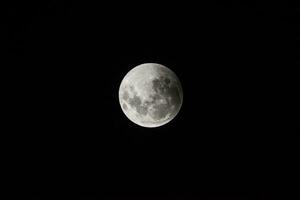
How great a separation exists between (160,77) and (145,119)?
673 millimetres

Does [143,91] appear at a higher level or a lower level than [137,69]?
lower

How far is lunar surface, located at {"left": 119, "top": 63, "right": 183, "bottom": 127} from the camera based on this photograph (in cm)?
529

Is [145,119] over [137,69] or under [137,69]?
under

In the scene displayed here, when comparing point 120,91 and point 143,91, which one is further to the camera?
point 120,91

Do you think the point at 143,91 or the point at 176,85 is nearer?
the point at 143,91

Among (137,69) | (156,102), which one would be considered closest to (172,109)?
(156,102)

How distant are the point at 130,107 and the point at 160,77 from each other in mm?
641

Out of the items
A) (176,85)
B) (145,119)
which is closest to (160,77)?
(176,85)

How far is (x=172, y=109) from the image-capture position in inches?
217

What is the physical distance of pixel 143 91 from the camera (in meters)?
5.27

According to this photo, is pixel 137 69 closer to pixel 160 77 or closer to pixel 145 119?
pixel 160 77

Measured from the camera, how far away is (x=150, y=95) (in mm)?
5270

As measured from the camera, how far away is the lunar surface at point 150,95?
5293 mm

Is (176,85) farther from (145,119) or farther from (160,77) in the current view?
(145,119)
